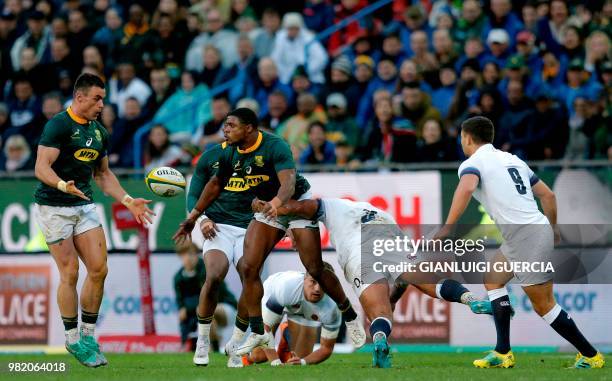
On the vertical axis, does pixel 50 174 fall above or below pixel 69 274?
above

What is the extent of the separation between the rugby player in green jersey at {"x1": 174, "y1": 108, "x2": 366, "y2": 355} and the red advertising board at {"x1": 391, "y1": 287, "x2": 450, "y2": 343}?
391 centimetres

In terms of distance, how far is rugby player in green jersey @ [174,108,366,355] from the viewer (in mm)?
12578

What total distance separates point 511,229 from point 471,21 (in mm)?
7960

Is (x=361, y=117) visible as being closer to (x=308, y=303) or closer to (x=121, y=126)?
(x=121, y=126)

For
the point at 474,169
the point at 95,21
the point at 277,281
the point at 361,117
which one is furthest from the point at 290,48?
the point at 474,169

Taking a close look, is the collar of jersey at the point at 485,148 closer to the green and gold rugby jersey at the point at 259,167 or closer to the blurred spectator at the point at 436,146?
the green and gold rugby jersey at the point at 259,167

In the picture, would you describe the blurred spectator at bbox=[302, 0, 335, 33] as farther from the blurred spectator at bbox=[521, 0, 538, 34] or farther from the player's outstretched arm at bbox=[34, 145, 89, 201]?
the player's outstretched arm at bbox=[34, 145, 89, 201]

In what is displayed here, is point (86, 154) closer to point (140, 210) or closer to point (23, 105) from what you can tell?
point (140, 210)

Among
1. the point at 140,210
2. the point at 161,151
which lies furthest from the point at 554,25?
the point at 140,210

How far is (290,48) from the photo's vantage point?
66.8 ft

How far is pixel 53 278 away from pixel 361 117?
4.95m

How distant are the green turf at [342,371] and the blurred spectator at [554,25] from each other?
5628mm

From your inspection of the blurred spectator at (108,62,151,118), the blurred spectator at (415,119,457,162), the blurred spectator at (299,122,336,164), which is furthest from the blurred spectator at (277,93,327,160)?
the blurred spectator at (108,62,151,118)

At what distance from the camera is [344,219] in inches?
493
